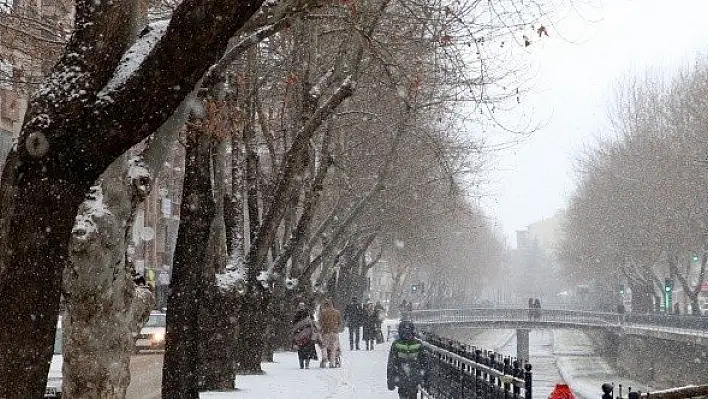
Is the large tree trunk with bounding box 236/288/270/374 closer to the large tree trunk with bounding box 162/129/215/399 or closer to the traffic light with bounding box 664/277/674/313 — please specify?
the large tree trunk with bounding box 162/129/215/399

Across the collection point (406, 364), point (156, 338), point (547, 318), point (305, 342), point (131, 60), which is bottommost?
point (406, 364)

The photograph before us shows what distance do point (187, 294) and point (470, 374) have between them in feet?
11.6

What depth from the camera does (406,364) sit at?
2017cm

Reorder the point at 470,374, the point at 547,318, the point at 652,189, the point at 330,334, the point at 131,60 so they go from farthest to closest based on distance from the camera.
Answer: the point at 547,318 → the point at 652,189 → the point at 330,334 → the point at 470,374 → the point at 131,60

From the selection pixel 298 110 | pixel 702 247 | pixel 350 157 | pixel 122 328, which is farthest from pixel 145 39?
pixel 702 247

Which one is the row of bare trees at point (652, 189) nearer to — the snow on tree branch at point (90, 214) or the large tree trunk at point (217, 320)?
the large tree trunk at point (217, 320)

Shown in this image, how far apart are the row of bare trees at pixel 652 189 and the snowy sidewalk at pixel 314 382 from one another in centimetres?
2207

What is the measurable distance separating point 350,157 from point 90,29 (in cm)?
2827

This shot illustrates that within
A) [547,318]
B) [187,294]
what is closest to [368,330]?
[187,294]

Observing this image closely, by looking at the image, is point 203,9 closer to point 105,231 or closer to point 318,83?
point 105,231

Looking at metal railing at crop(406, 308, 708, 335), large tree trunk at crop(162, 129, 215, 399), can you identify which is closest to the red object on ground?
large tree trunk at crop(162, 129, 215, 399)

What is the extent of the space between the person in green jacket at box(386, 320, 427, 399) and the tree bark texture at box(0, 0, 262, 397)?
492 inches

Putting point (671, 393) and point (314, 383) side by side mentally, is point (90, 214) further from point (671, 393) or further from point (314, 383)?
point (314, 383)

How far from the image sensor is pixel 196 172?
16.9 metres
